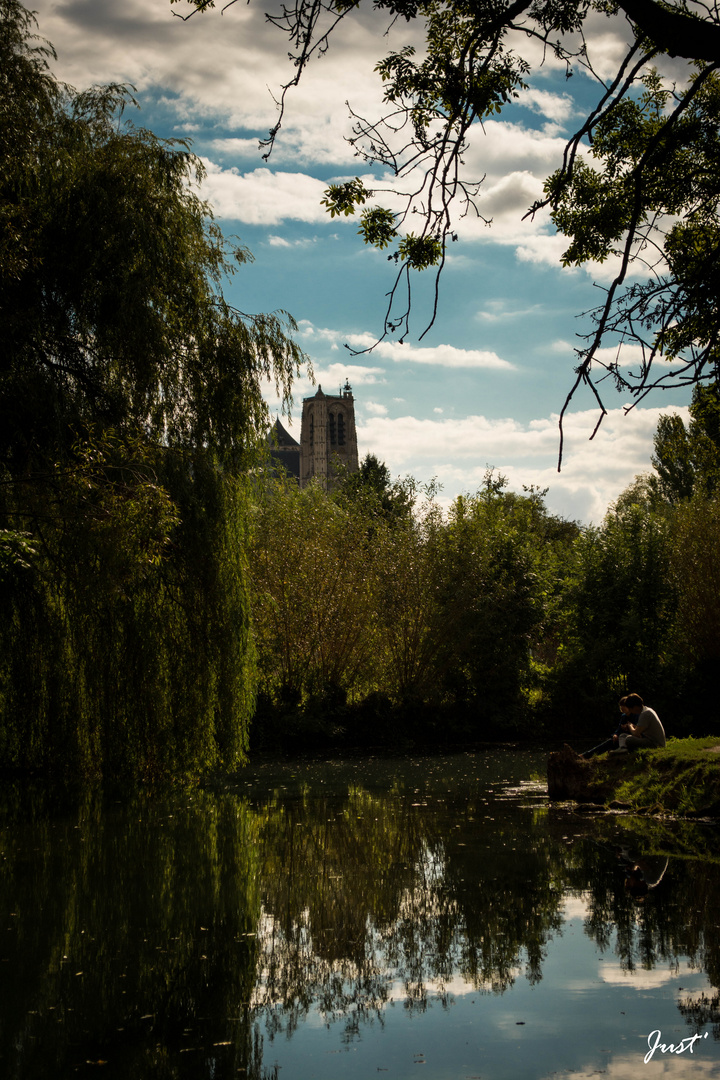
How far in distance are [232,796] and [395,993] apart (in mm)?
10744

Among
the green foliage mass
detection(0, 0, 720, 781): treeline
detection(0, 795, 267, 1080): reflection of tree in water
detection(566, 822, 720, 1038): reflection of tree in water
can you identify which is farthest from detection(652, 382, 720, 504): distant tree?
the green foliage mass

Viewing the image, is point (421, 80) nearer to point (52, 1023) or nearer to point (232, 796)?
point (52, 1023)

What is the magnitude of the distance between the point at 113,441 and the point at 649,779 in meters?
8.57

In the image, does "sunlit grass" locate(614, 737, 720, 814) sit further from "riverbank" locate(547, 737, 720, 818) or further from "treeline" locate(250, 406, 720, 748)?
"treeline" locate(250, 406, 720, 748)

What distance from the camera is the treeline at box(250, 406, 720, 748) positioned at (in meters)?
24.0

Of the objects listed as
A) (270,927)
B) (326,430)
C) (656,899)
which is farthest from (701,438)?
(326,430)

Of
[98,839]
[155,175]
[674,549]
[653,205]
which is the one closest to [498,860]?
[98,839]

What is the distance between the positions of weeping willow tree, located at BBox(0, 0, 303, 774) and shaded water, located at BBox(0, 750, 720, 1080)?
1.83 metres

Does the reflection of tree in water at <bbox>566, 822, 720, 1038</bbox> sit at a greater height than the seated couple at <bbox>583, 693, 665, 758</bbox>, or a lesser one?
lesser

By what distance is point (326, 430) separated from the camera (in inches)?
4705

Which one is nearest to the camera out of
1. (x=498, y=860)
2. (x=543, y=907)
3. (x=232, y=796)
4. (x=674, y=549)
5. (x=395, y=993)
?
(x=395, y=993)

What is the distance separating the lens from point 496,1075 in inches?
170

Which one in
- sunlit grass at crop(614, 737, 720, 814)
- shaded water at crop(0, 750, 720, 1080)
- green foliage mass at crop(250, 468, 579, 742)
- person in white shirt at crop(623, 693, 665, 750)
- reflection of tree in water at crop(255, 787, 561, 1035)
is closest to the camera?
shaded water at crop(0, 750, 720, 1080)
